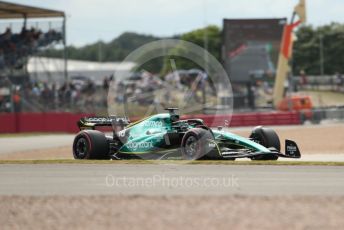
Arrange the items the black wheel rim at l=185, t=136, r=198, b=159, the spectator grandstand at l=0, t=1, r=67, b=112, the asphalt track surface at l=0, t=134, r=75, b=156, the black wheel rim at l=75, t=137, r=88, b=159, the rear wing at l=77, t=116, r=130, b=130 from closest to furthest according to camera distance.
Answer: the black wheel rim at l=185, t=136, r=198, b=159 < the black wheel rim at l=75, t=137, r=88, b=159 < the rear wing at l=77, t=116, r=130, b=130 < the asphalt track surface at l=0, t=134, r=75, b=156 < the spectator grandstand at l=0, t=1, r=67, b=112

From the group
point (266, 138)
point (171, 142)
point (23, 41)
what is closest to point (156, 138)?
point (171, 142)

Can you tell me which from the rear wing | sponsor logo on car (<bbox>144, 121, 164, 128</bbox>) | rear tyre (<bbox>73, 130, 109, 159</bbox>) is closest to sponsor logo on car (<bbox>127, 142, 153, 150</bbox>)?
sponsor logo on car (<bbox>144, 121, 164, 128</bbox>)

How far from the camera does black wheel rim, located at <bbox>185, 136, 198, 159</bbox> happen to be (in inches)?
644

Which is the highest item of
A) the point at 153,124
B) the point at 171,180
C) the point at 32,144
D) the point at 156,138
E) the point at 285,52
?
the point at 285,52

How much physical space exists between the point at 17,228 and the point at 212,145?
8.17 metres

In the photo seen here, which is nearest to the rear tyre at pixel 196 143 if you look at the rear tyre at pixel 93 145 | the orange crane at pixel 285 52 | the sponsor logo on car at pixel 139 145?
the sponsor logo on car at pixel 139 145

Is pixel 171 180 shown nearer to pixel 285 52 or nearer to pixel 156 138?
pixel 156 138

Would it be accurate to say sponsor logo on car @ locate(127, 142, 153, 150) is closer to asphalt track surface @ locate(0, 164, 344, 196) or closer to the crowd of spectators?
asphalt track surface @ locate(0, 164, 344, 196)

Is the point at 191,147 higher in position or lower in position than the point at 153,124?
lower

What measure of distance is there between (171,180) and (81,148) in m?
6.10

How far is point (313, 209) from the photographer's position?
921 centimetres

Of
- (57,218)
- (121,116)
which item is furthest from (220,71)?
(57,218)

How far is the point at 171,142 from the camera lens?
56.7 feet

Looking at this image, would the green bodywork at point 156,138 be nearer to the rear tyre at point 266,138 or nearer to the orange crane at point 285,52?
the rear tyre at point 266,138
